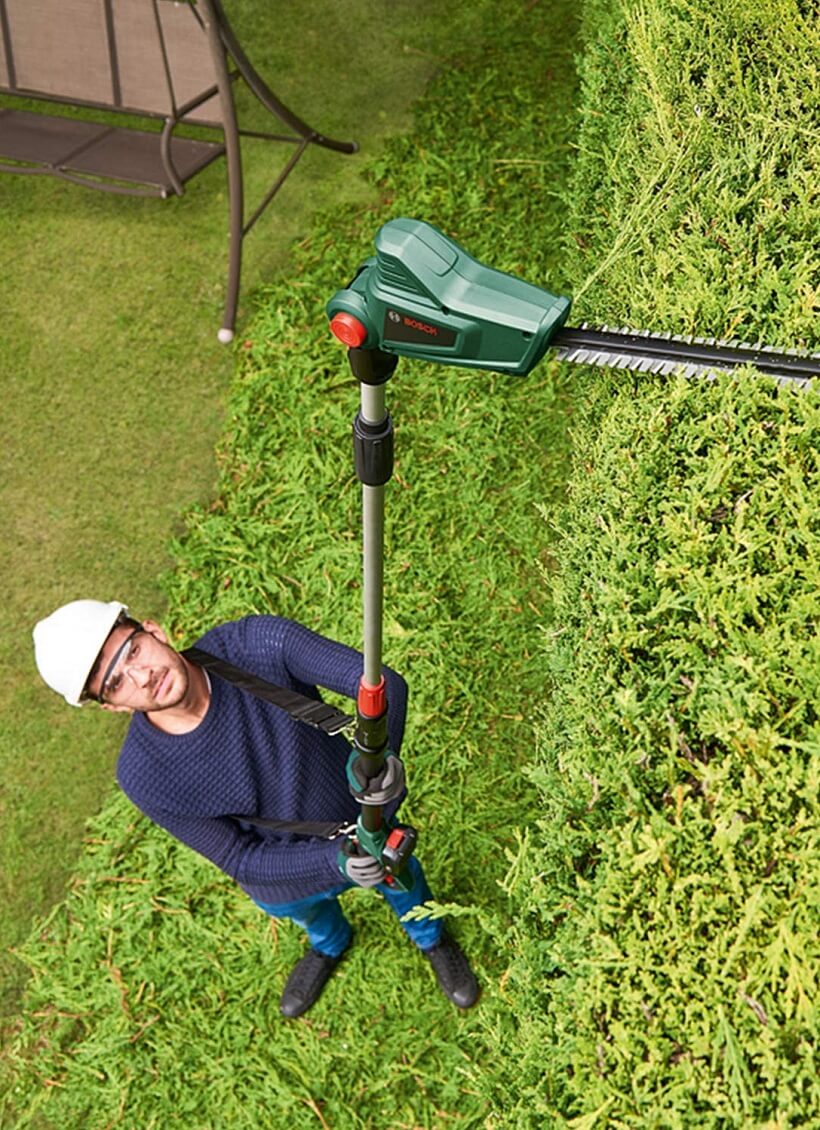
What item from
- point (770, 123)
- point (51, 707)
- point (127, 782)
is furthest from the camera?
point (51, 707)

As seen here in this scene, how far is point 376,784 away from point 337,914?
124 centimetres

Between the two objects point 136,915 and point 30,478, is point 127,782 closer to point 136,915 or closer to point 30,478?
point 136,915

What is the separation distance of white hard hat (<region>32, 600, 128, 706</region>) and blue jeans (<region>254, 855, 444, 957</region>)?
0.96 metres

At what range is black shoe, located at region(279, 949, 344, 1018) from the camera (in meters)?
3.52

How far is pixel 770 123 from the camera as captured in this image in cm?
246

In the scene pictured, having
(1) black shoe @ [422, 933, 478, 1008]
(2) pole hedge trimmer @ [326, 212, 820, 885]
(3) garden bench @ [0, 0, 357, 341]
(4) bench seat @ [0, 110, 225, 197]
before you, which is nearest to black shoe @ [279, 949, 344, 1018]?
(1) black shoe @ [422, 933, 478, 1008]

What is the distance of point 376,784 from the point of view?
7.98ft

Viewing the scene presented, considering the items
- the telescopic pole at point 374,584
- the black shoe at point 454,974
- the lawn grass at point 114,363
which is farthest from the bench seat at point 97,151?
the black shoe at point 454,974

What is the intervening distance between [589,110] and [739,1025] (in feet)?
9.14

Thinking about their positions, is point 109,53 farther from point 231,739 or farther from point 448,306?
point 448,306

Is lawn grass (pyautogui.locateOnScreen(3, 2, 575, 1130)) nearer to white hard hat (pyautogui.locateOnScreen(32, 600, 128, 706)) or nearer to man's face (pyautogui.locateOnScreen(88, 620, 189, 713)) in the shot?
man's face (pyautogui.locateOnScreen(88, 620, 189, 713))

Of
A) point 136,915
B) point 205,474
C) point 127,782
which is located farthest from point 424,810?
point 205,474

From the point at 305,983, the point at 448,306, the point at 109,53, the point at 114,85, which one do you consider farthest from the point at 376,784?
the point at 109,53

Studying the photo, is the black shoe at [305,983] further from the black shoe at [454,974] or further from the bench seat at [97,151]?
the bench seat at [97,151]
